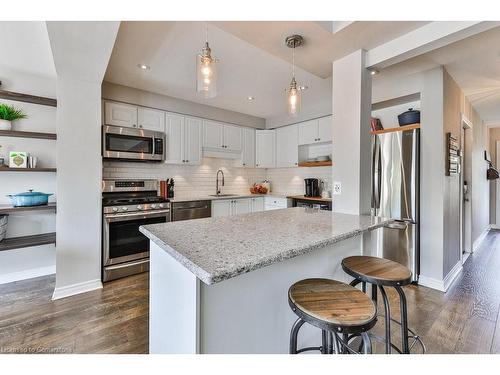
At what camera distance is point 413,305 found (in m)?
2.32

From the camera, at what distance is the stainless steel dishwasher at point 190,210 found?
3.48 metres

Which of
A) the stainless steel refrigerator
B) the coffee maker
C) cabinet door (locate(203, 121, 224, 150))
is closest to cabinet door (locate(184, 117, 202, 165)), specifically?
cabinet door (locate(203, 121, 224, 150))

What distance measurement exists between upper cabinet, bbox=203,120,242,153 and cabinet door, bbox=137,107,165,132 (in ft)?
2.41

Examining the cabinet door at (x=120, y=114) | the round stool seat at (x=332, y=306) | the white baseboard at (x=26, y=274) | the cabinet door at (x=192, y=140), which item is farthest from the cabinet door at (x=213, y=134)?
the round stool seat at (x=332, y=306)

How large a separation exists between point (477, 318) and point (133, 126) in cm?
435

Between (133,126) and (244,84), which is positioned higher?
(244,84)

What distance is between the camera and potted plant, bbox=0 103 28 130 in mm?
2619

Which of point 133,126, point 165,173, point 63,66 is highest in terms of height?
point 63,66

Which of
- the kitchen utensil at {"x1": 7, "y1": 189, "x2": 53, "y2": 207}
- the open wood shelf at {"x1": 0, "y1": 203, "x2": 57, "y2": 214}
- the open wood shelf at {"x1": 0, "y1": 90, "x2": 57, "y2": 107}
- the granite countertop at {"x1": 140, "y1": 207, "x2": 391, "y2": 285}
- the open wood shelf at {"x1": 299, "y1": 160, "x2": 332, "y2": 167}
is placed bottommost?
the granite countertop at {"x1": 140, "y1": 207, "x2": 391, "y2": 285}

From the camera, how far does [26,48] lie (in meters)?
2.37

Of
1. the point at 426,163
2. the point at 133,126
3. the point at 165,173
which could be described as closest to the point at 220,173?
the point at 165,173

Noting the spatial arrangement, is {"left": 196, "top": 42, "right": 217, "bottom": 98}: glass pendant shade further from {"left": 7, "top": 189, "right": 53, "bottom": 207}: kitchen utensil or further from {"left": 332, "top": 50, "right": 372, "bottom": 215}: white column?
{"left": 7, "top": 189, "right": 53, "bottom": 207}: kitchen utensil

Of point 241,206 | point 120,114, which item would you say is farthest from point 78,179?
point 241,206
